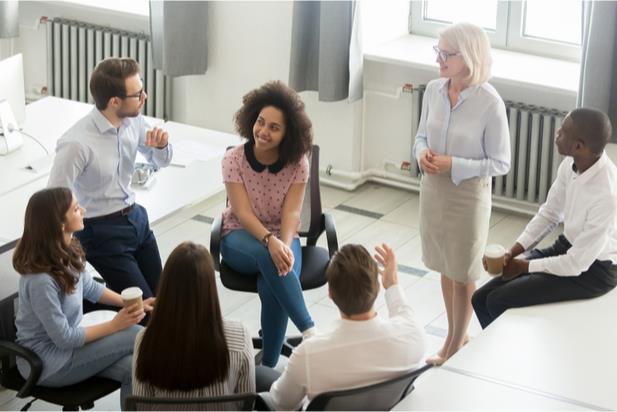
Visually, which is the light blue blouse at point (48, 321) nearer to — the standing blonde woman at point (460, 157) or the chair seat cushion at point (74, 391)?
the chair seat cushion at point (74, 391)

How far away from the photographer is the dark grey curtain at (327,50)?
20.4ft

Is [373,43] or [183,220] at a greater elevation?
[373,43]

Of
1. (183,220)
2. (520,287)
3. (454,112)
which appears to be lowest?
(183,220)

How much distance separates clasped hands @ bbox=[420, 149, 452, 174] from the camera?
4.17 metres

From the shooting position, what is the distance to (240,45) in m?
6.80

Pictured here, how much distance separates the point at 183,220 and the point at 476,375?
316 centimetres

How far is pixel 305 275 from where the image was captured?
441 cm

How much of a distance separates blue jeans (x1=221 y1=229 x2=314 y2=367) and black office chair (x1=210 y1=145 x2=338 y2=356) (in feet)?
0.11

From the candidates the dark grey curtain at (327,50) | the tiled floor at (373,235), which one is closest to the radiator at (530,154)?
the tiled floor at (373,235)

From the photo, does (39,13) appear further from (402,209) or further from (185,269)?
(185,269)

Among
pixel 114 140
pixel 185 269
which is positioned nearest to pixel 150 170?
pixel 114 140

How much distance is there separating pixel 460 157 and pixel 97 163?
143 centimetres

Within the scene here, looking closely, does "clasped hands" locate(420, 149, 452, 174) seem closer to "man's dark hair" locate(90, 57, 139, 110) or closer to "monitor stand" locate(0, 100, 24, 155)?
"man's dark hair" locate(90, 57, 139, 110)

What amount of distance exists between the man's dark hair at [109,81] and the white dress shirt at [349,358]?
1604mm
